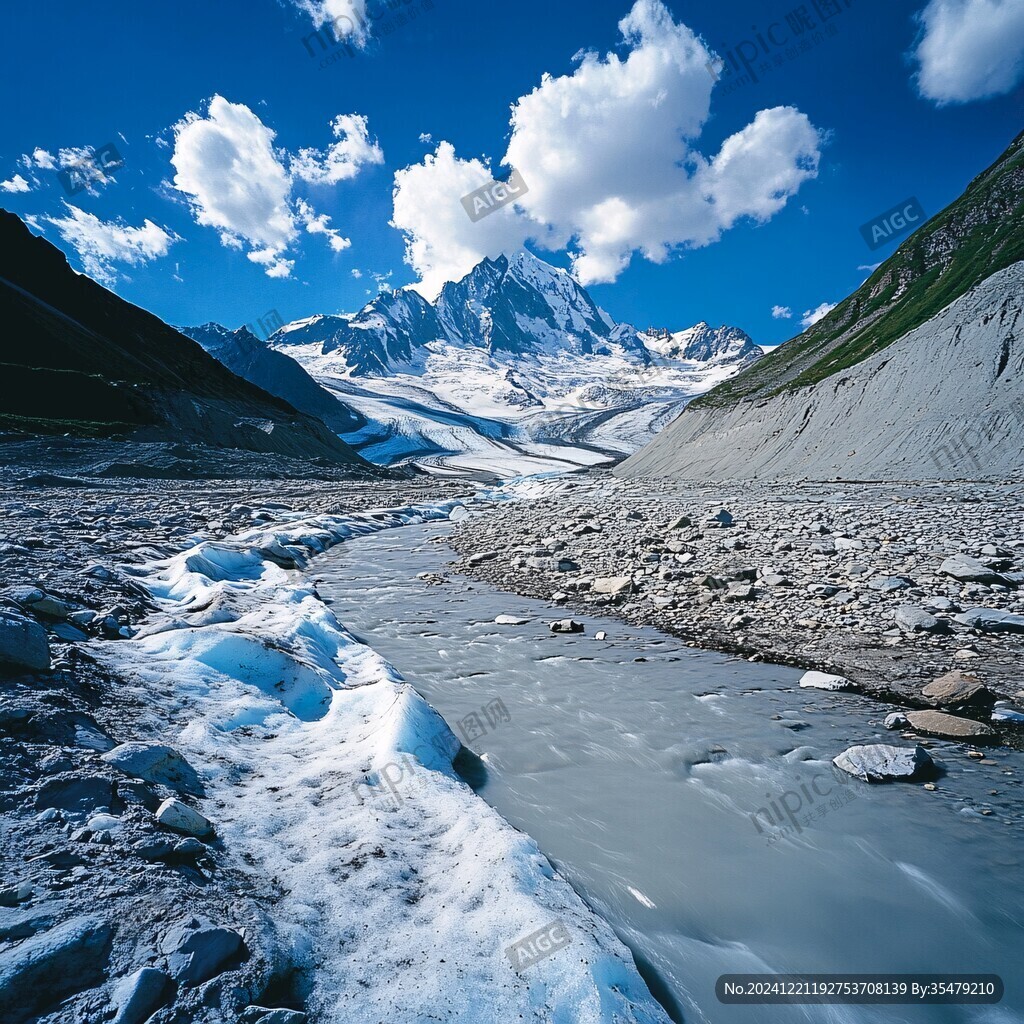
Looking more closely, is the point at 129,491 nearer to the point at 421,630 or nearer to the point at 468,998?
the point at 421,630

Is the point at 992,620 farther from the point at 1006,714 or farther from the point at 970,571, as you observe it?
the point at 1006,714

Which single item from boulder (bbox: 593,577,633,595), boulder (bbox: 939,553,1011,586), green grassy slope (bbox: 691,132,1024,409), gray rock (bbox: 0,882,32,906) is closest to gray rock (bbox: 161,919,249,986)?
gray rock (bbox: 0,882,32,906)

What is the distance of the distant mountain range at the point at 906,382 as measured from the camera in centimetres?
2923

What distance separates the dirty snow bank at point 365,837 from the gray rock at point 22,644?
71 centimetres

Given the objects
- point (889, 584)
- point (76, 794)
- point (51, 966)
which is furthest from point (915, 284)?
point (51, 966)

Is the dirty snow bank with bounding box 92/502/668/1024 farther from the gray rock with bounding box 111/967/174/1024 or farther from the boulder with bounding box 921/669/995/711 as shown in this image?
the boulder with bounding box 921/669/995/711

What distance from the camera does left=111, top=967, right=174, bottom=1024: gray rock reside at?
1737mm

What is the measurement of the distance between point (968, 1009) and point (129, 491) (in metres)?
28.0

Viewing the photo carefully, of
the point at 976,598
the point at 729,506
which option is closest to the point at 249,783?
the point at 976,598

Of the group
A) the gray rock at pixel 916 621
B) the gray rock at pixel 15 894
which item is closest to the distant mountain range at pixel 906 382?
the gray rock at pixel 916 621

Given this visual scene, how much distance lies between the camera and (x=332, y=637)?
21.4 feet

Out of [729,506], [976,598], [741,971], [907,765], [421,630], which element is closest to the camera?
[741,971]

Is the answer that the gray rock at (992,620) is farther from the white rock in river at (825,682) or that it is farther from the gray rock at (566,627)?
the gray rock at (566,627)

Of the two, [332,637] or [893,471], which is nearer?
[332,637]
